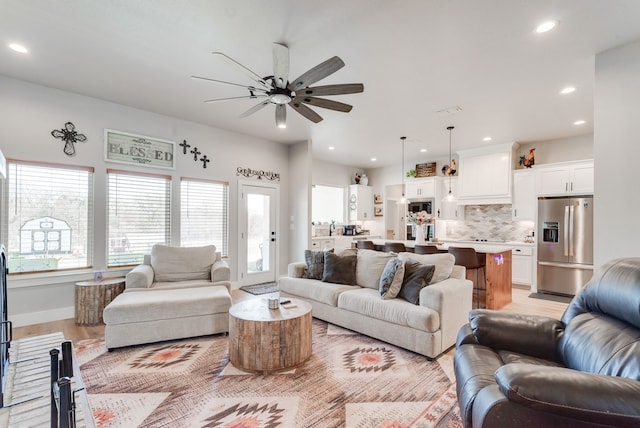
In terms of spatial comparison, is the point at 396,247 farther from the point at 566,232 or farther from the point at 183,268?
the point at 183,268

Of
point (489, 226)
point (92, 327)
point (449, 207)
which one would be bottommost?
point (92, 327)

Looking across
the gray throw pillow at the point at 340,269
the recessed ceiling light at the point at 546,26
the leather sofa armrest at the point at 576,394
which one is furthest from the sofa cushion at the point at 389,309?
the recessed ceiling light at the point at 546,26

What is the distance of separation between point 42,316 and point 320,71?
4.26 m

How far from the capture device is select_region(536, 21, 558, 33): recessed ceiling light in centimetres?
232

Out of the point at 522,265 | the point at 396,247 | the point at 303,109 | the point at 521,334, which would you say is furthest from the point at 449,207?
the point at 521,334

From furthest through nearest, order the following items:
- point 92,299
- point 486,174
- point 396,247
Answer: point 486,174
point 396,247
point 92,299

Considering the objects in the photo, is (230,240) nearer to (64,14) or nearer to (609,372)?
(64,14)

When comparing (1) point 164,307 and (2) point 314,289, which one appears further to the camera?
(2) point 314,289

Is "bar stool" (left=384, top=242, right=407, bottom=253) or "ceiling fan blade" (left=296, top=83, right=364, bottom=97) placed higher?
"ceiling fan blade" (left=296, top=83, right=364, bottom=97)

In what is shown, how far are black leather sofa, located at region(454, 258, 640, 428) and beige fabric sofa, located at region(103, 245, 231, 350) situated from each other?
2.43m

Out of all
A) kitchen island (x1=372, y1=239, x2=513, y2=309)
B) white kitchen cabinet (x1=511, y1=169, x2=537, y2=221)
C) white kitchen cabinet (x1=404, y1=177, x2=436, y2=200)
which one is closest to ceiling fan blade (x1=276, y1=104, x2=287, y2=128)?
kitchen island (x1=372, y1=239, x2=513, y2=309)

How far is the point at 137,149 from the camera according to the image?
171 inches

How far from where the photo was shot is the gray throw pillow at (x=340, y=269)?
3.73 metres

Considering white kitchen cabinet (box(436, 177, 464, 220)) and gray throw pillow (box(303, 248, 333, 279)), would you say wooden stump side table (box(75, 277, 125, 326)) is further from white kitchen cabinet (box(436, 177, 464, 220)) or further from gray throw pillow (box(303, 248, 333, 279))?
white kitchen cabinet (box(436, 177, 464, 220))
